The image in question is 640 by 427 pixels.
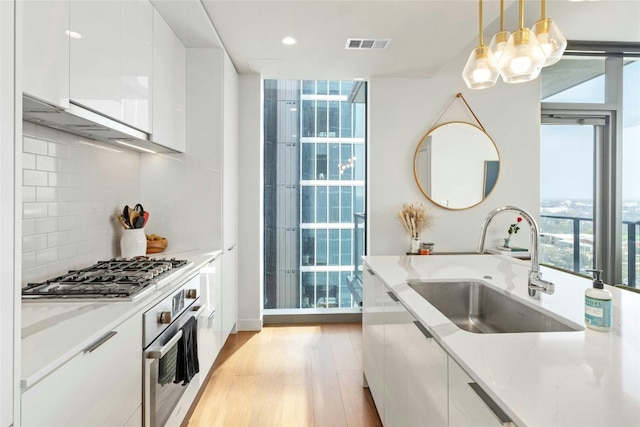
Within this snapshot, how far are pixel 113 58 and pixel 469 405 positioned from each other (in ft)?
6.49

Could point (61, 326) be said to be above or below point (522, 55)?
below

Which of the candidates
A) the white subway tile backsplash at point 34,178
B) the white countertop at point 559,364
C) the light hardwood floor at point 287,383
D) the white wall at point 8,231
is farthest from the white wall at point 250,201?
the white wall at point 8,231

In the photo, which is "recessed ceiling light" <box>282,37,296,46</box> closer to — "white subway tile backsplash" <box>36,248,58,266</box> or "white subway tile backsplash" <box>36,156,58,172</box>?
"white subway tile backsplash" <box>36,156,58,172</box>

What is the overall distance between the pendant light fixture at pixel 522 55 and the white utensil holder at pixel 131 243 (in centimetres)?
225

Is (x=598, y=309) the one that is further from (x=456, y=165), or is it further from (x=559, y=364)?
(x=456, y=165)

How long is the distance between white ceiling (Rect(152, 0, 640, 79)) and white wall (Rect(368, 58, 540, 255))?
0.87 feet

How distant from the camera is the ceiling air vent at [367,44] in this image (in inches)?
107

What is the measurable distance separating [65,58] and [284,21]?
152 cm

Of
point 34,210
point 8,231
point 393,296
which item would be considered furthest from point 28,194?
point 393,296

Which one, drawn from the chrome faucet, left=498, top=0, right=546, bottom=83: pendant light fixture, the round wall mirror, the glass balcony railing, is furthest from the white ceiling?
the glass balcony railing

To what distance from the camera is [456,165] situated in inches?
140

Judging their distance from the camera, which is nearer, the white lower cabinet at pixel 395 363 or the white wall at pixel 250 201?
the white lower cabinet at pixel 395 363

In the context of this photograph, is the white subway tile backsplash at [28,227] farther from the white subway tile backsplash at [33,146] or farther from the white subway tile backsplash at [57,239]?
the white subway tile backsplash at [33,146]

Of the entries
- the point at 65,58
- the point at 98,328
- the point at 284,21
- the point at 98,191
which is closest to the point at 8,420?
the point at 98,328
